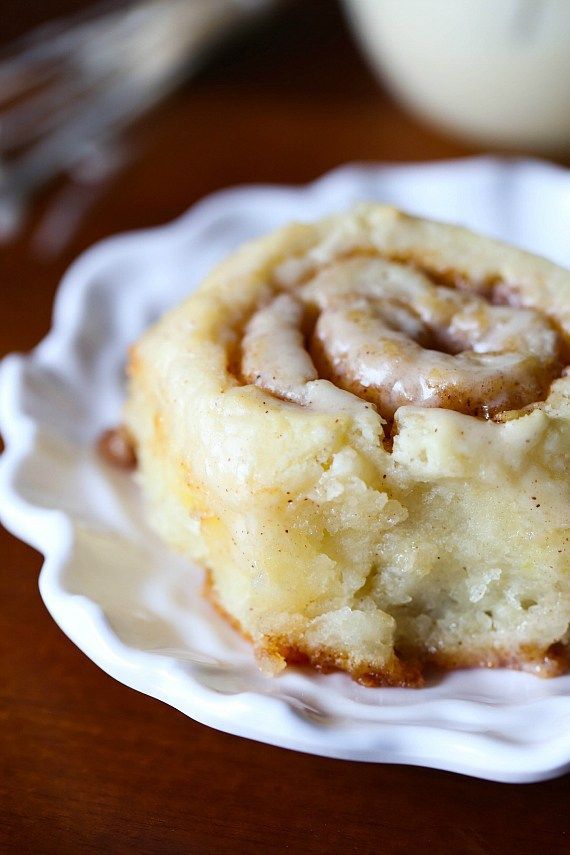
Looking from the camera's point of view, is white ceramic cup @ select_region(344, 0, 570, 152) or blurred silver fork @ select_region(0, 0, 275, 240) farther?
blurred silver fork @ select_region(0, 0, 275, 240)

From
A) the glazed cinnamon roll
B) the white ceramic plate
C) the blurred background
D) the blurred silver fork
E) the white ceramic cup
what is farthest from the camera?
the blurred silver fork

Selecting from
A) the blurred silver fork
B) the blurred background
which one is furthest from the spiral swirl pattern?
the blurred silver fork

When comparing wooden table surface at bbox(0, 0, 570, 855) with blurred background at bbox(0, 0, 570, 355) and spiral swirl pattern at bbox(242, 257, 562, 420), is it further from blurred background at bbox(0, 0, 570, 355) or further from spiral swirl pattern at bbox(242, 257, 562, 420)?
blurred background at bbox(0, 0, 570, 355)

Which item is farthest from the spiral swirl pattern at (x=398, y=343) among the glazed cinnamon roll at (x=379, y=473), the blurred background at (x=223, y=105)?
the blurred background at (x=223, y=105)

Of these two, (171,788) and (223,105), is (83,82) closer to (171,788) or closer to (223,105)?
(223,105)

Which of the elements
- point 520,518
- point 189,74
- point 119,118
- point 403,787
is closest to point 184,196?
point 119,118
